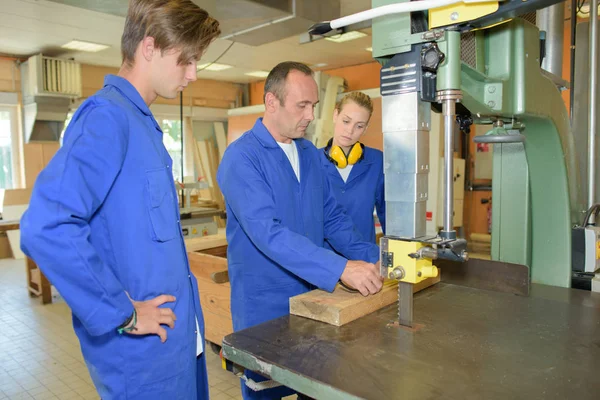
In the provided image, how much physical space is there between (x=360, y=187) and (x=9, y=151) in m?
6.20

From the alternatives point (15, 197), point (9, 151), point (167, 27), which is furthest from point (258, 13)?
point (9, 151)

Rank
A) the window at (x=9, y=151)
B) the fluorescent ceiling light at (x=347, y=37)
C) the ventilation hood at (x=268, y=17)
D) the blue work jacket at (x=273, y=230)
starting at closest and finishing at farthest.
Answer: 1. the blue work jacket at (x=273, y=230)
2. the ventilation hood at (x=268, y=17)
3. the fluorescent ceiling light at (x=347, y=37)
4. the window at (x=9, y=151)

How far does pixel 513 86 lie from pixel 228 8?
1.60 m

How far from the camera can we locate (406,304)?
1064mm

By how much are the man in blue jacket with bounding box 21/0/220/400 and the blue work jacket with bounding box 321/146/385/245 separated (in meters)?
1.16

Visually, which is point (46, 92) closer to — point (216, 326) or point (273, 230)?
point (216, 326)

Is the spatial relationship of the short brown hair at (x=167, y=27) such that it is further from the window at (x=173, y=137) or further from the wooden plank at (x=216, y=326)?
the window at (x=173, y=137)

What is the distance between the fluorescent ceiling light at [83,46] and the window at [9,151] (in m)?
1.42

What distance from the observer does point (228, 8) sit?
2.29 metres

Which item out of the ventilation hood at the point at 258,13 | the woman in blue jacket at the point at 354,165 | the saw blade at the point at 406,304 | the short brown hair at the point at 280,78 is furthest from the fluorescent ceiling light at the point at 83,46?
the saw blade at the point at 406,304

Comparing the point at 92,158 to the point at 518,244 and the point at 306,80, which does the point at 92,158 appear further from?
the point at 518,244

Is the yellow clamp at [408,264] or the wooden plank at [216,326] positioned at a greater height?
the yellow clamp at [408,264]

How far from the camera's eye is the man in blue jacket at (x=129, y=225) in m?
0.86

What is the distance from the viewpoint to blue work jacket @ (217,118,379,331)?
127cm
